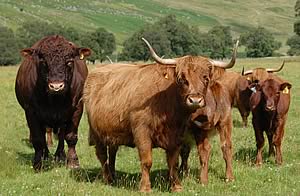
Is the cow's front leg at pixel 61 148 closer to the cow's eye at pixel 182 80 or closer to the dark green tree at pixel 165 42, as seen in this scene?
the cow's eye at pixel 182 80

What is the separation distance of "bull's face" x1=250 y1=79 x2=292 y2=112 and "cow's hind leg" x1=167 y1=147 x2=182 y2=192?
12.0ft

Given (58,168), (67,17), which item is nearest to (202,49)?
(67,17)

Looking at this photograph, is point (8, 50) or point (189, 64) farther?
point (8, 50)

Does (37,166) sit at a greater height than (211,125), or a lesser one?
lesser

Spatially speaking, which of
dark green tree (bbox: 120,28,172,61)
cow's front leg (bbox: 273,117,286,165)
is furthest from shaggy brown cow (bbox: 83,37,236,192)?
dark green tree (bbox: 120,28,172,61)

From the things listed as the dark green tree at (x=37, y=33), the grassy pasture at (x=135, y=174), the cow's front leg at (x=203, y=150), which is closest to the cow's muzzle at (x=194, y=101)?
the grassy pasture at (x=135, y=174)

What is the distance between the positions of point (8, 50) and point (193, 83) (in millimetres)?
95097

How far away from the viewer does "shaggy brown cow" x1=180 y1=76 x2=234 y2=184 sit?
9211mm

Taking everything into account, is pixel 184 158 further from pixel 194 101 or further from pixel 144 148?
pixel 194 101

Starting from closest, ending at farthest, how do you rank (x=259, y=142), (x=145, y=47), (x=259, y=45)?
(x=259, y=142) < (x=145, y=47) < (x=259, y=45)

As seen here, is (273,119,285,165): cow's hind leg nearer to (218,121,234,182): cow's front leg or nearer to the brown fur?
(218,121,234,182): cow's front leg

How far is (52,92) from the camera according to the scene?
10.4 m

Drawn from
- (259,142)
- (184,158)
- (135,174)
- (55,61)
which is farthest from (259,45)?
(135,174)

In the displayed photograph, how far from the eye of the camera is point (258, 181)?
9305 millimetres
